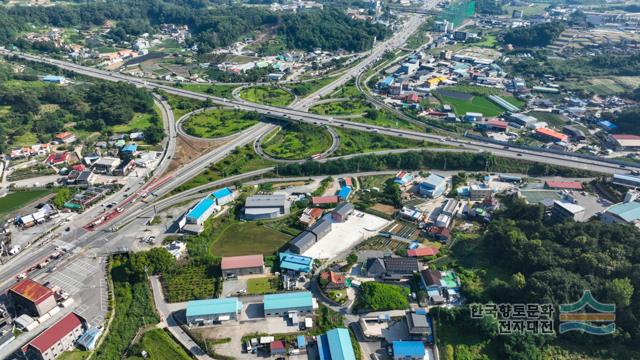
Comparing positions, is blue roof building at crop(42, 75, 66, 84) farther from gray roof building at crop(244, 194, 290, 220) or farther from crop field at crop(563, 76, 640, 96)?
crop field at crop(563, 76, 640, 96)

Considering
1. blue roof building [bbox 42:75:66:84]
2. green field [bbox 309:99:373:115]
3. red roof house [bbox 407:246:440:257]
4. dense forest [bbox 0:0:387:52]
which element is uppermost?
dense forest [bbox 0:0:387:52]

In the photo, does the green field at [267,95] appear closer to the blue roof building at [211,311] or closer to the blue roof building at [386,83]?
the blue roof building at [386,83]

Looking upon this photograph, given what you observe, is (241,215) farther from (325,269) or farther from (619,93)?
(619,93)

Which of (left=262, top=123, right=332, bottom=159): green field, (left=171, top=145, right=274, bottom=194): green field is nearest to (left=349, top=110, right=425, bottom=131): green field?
(left=262, top=123, right=332, bottom=159): green field

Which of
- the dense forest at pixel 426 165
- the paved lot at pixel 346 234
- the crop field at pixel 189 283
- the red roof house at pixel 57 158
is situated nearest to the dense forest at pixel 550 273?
the paved lot at pixel 346 234

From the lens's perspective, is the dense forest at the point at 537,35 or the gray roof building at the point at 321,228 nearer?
the gray roof building at the point at 321,228

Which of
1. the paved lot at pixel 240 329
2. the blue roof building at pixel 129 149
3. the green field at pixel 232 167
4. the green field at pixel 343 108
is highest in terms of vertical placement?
the blue roof building at pixel 129 149

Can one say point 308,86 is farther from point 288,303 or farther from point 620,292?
point 620,292
